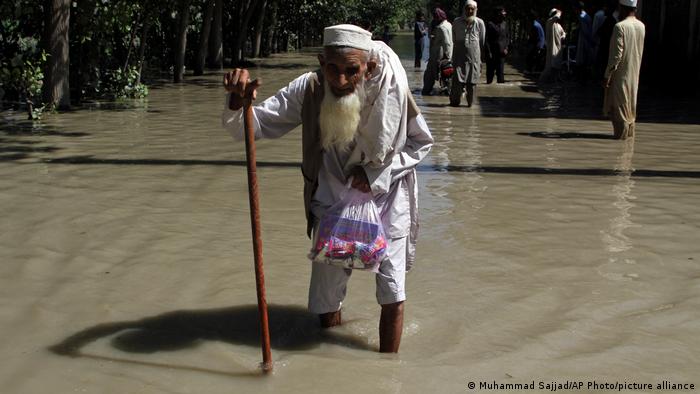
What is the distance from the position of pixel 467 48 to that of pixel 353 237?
11662 millimetres

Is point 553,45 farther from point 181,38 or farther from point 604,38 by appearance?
point 181,38

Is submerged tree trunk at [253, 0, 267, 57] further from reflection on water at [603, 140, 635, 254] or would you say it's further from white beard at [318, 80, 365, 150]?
white beard at [318, 80, 365, 150]

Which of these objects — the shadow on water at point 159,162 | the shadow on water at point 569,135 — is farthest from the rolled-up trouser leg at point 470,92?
the shadow on water at point 159,162

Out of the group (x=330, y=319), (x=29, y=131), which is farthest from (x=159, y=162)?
(x=330, y=319)

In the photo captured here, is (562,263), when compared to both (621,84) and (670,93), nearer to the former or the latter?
(621,84)

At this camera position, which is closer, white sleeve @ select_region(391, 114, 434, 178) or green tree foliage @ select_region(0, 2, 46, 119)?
white sleeve @ select_region(391, 114, 434, 178)

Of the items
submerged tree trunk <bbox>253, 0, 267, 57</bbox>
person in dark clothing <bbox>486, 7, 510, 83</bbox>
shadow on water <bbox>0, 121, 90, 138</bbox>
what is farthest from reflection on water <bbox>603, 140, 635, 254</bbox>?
submerged tree trunk <bbox>253, 0, 267, 57</bbox>

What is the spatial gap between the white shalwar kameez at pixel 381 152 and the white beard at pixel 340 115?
0.21 feet

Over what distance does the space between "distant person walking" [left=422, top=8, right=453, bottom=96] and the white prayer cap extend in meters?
12.7

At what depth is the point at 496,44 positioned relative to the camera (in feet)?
68.2

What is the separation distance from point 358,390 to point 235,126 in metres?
1.25

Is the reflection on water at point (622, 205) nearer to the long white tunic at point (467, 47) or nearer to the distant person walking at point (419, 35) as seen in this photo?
the long white tunic at point (467, 47)

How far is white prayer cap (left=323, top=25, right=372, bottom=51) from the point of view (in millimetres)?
3943

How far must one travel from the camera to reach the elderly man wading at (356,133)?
13.1ft
